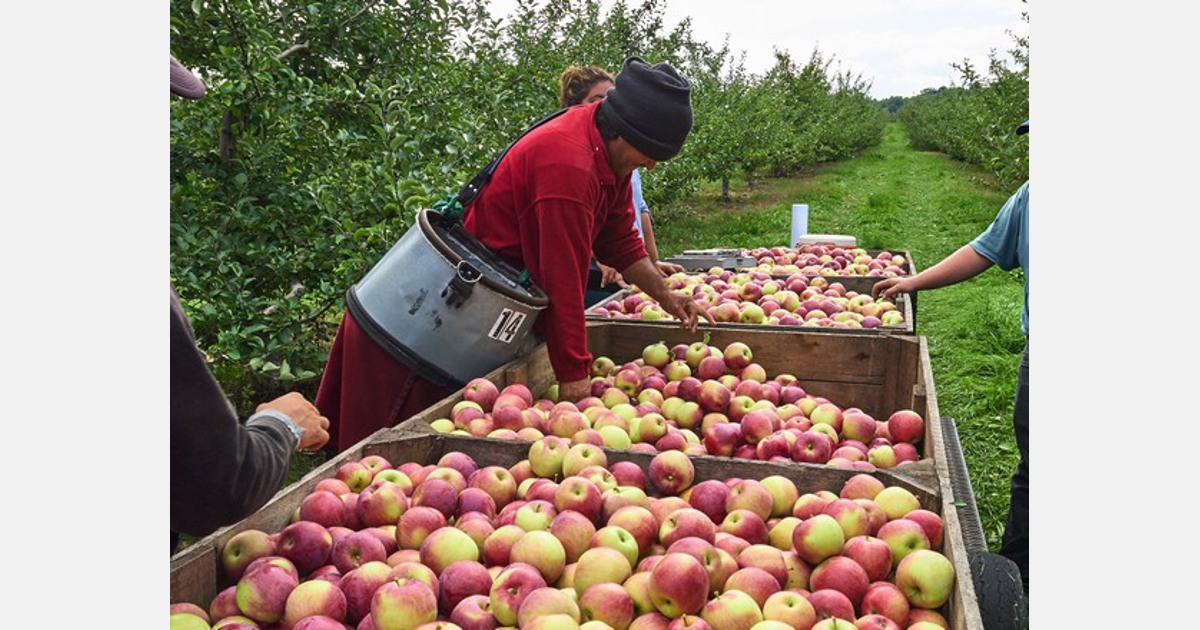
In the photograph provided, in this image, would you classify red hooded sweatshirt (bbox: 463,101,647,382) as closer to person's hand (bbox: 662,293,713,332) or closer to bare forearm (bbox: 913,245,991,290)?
person's hand (bbox: 662,293,713,332)

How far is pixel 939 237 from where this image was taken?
16188mm

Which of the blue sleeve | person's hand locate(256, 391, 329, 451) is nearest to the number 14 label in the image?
person's hand locate(256, 391, 329, 451)

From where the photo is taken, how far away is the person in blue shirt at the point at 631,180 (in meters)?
4.82

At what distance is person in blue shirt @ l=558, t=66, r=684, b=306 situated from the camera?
4824 millimetres

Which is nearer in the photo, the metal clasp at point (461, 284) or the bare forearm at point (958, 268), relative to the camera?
the metal clasp at point (461, 284)

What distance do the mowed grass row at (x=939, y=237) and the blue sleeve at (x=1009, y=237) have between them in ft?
4.68

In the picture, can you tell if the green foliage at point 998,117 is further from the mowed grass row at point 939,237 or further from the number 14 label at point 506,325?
the number 14 label at point 506,325

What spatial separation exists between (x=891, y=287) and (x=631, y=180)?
1.57 m

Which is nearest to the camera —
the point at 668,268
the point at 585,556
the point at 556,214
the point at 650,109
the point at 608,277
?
the point at 585,556

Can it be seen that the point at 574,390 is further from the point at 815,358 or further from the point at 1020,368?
the point at 1020,368

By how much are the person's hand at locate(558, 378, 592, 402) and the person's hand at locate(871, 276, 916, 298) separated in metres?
2.21

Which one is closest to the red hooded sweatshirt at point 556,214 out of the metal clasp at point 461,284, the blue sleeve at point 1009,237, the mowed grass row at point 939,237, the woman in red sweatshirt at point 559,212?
the woman in red sweatshirt at point 559,212

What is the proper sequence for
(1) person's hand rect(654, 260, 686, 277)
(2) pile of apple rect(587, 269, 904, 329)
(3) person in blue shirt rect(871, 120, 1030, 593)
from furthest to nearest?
(1) person's hand rect(654, 260, 686, 277) → (2) pile of apple rect(587, 269, 904, 329) → (3) person in blue shirt rect(871, 120, 1030, 593)

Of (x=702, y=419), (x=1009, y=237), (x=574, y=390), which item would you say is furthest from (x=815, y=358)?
(x=574, y=390)
